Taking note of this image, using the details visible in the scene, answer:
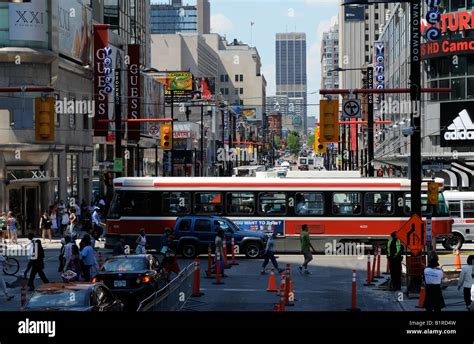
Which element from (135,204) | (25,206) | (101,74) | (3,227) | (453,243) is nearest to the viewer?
(135,204)

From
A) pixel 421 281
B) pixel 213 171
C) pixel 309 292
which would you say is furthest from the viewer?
pixel 213 171

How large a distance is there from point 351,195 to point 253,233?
449 centimetres

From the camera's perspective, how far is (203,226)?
31.4 meters

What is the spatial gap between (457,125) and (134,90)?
25707mm

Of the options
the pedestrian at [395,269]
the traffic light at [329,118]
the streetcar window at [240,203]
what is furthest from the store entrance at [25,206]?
the pedestrian at [395,269]

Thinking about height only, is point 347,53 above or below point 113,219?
above

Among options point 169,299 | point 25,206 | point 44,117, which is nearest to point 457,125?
point 25,206

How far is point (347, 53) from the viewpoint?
193 meters

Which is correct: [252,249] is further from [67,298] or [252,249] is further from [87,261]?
[67,298]

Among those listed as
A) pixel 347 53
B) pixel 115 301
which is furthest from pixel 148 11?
pixel 347 53

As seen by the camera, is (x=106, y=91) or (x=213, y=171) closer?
(x=106, y=91)

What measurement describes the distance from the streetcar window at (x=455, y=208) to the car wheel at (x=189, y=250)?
1226 cm

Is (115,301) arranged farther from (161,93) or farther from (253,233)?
(161,93)

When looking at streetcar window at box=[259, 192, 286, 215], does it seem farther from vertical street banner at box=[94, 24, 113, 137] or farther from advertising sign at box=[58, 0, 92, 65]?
vertical street banner at box=[94, 24, 113, 137]
